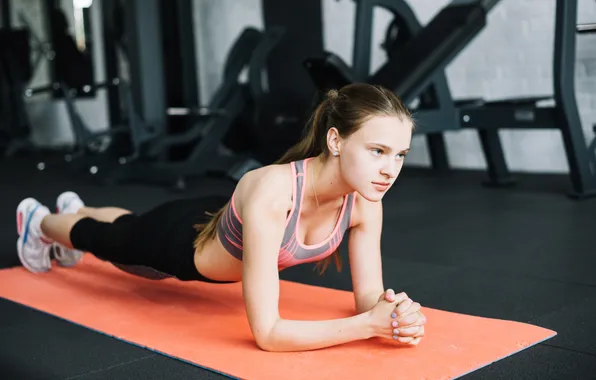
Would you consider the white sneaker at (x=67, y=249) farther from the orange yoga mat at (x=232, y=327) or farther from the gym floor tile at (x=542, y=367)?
the gym floor tile at (x=542, y=367)

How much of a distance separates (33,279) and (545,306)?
1.62 meters

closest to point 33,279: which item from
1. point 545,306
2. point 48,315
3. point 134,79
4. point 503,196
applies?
point 48,315

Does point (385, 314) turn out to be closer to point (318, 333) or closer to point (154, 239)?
point (318, 333)

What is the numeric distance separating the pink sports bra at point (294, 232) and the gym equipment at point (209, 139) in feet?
10.8

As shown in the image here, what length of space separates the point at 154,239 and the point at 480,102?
3.10 m

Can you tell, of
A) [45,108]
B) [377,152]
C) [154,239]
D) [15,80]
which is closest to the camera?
[377,152]

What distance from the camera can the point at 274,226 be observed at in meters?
1.63

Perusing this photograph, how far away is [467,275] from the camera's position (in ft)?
8.21

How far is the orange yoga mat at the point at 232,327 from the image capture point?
1593 mm

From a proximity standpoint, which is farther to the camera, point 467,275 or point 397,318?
point 467,275

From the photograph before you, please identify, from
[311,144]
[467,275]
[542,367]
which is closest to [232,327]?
[311,144]

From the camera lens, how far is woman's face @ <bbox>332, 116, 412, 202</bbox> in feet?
5.13

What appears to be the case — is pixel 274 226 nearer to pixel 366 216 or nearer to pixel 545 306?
pixel 366 216

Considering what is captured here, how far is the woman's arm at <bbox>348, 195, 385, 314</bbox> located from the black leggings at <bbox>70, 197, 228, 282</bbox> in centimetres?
40
